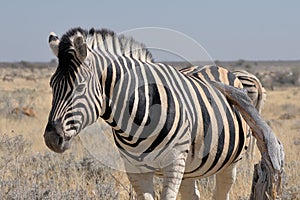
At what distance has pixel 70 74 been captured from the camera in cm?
349

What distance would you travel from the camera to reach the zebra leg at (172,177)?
3.85 m

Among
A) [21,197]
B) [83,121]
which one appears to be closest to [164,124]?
[83,121]

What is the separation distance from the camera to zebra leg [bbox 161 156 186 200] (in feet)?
12.6

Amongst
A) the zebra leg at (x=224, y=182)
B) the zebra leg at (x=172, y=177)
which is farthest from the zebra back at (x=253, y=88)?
the zebra leg at (x=172, y=177)

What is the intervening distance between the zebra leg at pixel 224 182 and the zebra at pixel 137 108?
0.66 meters

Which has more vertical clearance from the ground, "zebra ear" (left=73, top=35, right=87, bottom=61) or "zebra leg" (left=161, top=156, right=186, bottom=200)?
"zebra ear" (left=73, top=35, right=87, bottom=61)

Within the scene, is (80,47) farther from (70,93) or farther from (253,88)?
(253,88)

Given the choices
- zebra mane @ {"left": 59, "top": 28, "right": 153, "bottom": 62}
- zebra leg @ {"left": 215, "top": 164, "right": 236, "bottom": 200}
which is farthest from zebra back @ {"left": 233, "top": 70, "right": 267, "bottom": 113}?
Answer: zebra mane @ {"left": 59, "top": 28, "right": 153, "bottom": 62}

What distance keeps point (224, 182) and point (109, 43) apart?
1.95 metres

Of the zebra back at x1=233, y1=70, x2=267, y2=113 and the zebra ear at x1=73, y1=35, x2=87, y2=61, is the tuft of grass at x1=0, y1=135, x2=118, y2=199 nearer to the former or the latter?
the zebra back at x1=233, y1=70, x2=267, y2=113

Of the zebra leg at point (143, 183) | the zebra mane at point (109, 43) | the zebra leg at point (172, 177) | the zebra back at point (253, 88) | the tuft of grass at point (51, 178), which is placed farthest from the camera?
the zebra back at point (253, 88)

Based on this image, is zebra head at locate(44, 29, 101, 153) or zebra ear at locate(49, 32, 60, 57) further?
zebra ear at locate(49, 32, 60, 57)

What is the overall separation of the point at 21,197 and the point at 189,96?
215 cm

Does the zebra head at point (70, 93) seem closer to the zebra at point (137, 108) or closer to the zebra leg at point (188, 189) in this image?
the zebra at point (137, 108)
